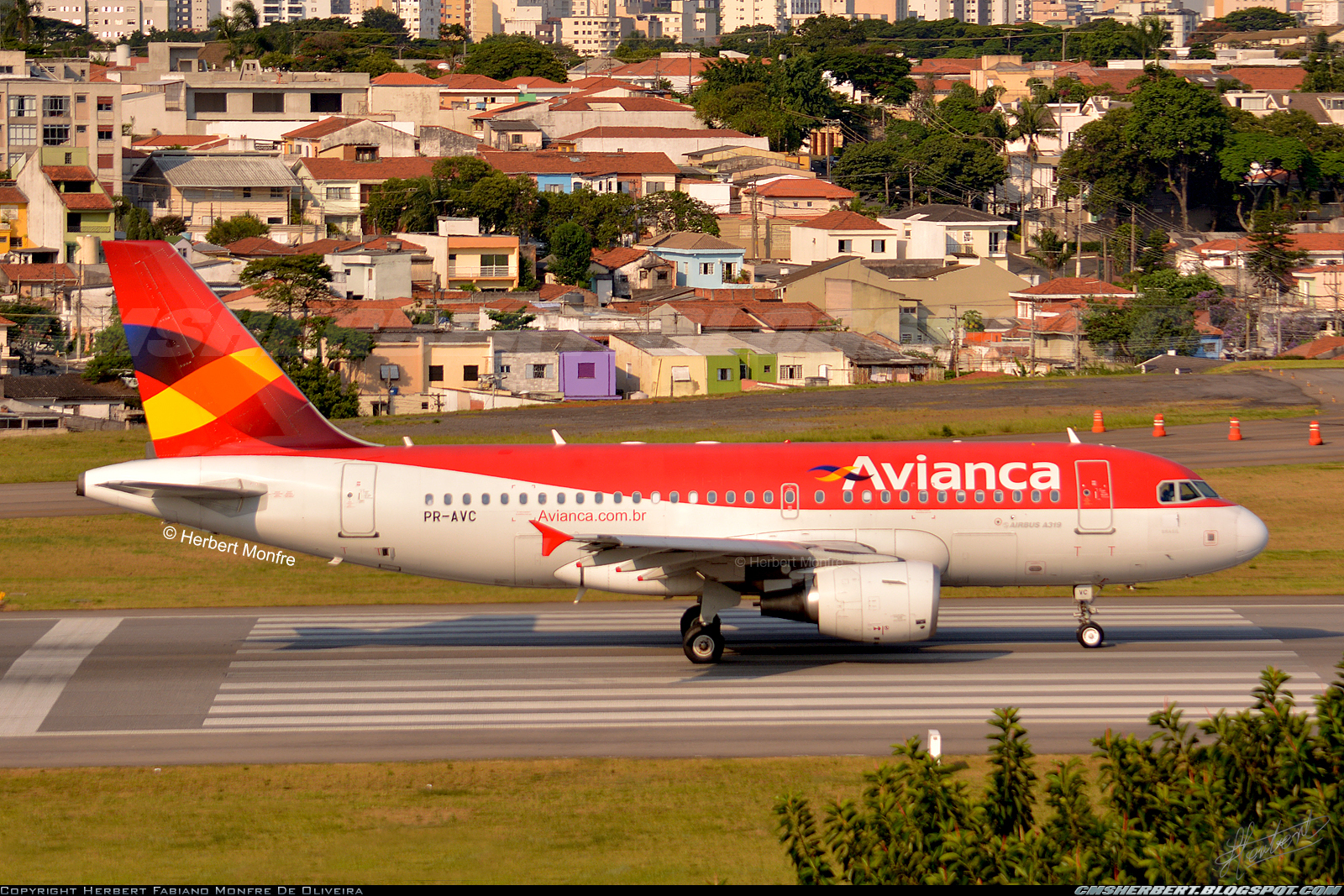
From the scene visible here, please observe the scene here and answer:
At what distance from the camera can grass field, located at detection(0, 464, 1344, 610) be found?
3859 cm

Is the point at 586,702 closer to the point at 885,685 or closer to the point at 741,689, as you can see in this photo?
the point at 741,689

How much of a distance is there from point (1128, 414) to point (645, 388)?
38303 mm

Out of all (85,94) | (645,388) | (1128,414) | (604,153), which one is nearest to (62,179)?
(85,94)

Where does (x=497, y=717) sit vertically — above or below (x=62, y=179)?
below

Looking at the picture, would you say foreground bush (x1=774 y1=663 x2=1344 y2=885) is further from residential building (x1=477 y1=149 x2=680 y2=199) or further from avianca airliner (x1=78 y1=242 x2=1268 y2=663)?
residential building (x1=477 y1=149 x2=680 y2=199)

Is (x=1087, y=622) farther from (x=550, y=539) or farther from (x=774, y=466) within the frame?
(x=550, y=539)

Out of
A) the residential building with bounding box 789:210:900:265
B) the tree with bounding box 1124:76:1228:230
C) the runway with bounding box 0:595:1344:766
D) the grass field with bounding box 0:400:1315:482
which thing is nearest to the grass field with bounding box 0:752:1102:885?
the runway with bounding box 0:595:1344:766

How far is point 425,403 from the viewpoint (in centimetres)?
9244

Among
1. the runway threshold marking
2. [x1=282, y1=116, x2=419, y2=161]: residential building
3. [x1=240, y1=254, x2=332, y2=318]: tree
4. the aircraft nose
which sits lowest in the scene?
the runway threshold marking

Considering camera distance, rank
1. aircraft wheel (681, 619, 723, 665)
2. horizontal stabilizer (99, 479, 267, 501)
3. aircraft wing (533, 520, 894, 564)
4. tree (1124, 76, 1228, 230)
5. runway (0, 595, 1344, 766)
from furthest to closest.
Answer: tree (1124, 76, 1228, 230), aircraft wheel (681, 619, 723, 665), horizontal stabilizer (99, 479, 267, 501), aircraft wing (533, 520, 894, 564), runway (0, 595, 1344, 766)

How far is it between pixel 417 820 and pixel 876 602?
1075 centimetres

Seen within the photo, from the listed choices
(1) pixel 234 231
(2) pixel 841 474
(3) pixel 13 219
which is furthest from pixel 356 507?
(1) pixel 234 231

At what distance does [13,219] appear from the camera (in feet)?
465

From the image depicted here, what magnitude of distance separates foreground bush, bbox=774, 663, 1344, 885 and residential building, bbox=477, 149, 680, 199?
514 feet
